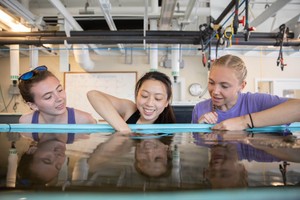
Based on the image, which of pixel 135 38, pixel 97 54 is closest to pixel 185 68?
pixel 97 54

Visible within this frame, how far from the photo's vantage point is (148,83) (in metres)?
1.21

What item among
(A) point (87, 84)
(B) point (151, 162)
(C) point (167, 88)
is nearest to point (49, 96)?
(C) point (167, 88)

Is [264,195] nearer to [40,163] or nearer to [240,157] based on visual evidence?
[240,157]

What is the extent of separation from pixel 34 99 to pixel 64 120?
175 mm

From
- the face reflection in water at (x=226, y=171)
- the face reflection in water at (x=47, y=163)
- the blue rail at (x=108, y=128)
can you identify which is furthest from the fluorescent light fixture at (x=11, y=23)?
the face reflection in water at (x=226, y=171)

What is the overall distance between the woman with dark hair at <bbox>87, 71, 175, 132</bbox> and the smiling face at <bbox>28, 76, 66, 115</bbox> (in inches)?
6.6

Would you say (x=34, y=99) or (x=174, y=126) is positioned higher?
(x=34, y=99)

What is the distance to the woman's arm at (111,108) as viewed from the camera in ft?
3.47

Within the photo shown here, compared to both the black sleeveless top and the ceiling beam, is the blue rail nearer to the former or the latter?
the black sleeveless top

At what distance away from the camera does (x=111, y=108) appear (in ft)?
3.62

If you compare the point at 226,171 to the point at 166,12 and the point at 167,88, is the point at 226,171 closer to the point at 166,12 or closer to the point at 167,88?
the point at 167,88

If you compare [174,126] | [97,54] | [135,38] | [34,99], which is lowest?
[174,126]

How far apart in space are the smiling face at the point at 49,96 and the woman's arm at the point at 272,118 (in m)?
0.74

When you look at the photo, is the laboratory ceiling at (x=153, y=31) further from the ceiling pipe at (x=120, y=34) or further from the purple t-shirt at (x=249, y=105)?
the purple t-shirt at (x=249, y=105)
